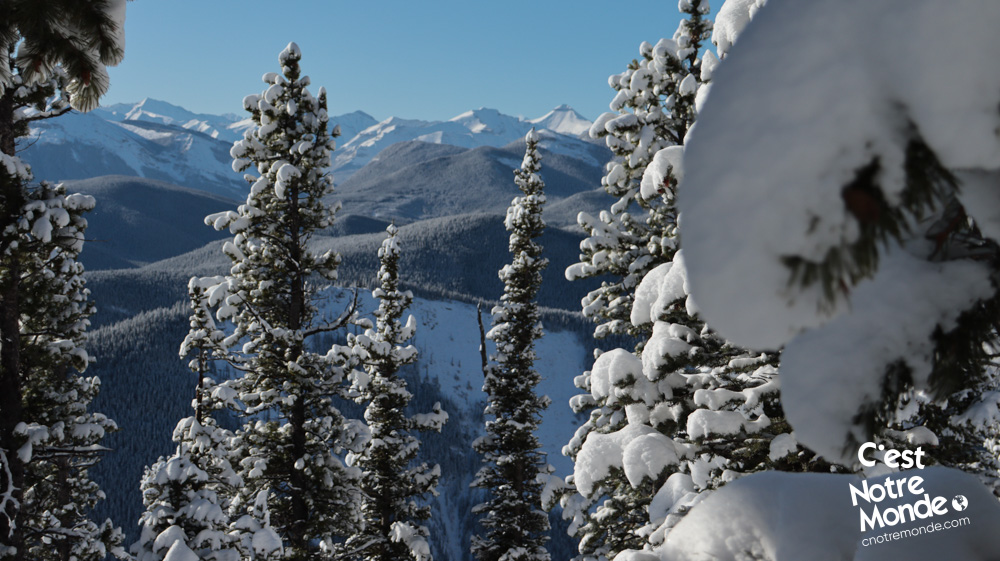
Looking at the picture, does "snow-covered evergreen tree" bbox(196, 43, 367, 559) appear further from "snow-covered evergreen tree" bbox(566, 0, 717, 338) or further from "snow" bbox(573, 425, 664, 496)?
"snow" bbox(573, 425, 664, 496)

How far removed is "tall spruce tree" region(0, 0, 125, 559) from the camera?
13.5 feet

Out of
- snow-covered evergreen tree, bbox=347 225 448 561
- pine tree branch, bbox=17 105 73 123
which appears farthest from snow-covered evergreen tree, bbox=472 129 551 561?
pine tree branch, bbox=17 105 73 123

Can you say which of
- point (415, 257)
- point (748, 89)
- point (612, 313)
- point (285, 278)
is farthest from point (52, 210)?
point (415, 257)

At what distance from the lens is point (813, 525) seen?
166 centimetres

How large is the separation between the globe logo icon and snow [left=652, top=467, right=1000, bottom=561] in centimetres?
1

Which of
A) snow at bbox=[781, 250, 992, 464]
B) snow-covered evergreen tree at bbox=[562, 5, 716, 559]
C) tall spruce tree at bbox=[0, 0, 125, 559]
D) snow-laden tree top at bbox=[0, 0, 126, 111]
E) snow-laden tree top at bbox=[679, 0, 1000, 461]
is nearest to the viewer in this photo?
snow-laden tree top at bbox=[679, 0, 1000, 461]

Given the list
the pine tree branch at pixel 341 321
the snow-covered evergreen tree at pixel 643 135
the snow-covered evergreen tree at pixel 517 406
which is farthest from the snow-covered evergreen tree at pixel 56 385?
the snow-covered evergreen tree at pixel 517 406

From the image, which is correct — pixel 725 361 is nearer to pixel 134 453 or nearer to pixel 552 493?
pixel 552 493

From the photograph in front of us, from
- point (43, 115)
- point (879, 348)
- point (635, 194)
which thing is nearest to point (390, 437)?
point (635, 194)

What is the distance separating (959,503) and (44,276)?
1241cm

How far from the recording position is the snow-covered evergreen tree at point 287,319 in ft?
39.2

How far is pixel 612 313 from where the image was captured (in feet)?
33.9

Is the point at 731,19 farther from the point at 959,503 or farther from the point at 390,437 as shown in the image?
the point at 390,437

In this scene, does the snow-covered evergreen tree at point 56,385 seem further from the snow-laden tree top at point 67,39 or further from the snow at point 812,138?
the snow at point 812,138
